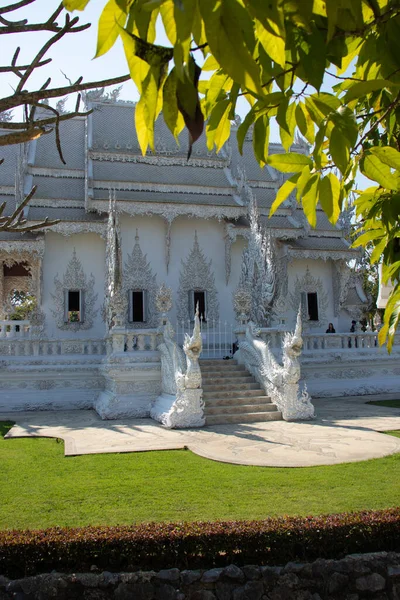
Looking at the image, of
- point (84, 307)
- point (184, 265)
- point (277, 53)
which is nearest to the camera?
point (277, 53)

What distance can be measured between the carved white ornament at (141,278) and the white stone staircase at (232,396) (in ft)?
10.3

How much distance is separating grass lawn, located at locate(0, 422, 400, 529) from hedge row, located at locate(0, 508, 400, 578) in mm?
821

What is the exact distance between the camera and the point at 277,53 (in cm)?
130

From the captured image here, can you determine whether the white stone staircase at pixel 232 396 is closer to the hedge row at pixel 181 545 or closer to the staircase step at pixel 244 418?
the staircase step at pixel 244 418

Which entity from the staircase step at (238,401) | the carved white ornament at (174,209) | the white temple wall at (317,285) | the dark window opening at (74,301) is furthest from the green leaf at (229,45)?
the white temple wall at (317,285)

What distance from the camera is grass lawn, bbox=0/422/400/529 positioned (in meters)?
4.45

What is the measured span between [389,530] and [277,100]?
308 centimetres

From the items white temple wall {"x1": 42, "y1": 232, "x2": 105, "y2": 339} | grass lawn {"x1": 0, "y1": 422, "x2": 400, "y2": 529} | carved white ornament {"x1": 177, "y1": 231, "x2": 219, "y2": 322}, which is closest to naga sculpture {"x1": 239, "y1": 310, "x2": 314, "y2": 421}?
grass lawn {"x1": 0, "y1": 422, "x2": 400, "y2": 529}

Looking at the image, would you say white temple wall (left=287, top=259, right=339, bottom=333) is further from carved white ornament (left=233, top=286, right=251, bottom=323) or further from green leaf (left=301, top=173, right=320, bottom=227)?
green leaf (left=301, top=173, right=320, bottom=227)

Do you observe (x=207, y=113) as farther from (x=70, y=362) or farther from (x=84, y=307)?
(x=84, y=307)

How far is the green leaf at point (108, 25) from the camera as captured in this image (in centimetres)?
121

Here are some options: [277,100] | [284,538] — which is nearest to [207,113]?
[277,100]

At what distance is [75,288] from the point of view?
45.8ft

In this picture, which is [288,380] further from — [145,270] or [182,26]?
[182,26]
